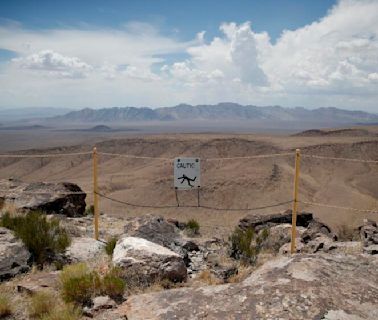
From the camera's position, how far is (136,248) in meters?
6.05

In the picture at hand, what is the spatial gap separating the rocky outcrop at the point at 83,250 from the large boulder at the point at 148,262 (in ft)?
3.50

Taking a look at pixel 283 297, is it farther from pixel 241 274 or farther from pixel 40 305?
pixel 40 305

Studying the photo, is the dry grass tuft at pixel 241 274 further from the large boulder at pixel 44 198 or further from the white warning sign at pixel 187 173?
the large boulder at pixel 44 198

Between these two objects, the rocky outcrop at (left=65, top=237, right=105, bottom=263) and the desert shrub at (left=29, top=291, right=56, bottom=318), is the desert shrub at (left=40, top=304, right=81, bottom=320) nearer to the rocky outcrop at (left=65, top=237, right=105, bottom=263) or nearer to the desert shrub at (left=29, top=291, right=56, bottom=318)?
the desert shrub at (left=29, top=291, right=56, bottom=318)

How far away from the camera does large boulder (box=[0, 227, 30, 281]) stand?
5898mm

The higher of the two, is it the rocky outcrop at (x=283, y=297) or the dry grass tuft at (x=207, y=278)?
the rocky outcrop at (x=283, y=297)

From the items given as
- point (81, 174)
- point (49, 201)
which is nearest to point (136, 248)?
point (49, 201)

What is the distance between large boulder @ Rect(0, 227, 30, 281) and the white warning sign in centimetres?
308

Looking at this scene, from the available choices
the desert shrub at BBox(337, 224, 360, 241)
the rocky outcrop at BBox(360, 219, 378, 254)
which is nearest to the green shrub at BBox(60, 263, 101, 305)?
the rocky outcrop at BBox(360, 219, 378, 254)

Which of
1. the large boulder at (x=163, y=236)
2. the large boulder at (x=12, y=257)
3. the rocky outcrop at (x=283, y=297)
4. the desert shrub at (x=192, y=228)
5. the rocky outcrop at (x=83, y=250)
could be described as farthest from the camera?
the desert shrub at (x=192, y=228)

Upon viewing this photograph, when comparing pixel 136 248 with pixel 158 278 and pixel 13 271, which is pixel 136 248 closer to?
pixel 158 278

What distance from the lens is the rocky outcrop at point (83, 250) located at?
6931 mm

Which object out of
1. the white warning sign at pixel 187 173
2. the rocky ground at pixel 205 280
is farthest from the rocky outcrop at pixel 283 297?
the white warning sign at pixel 187 173

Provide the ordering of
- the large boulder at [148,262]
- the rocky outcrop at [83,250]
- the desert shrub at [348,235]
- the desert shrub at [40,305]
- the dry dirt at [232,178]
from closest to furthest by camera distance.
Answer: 1. the desert shrub at [40,305]
2. the large boulder at [148,262]
3. the rocky outcrop at [83,250]
4. the desert shrub at [348,235]
5. the dry dirt at [232,178]
